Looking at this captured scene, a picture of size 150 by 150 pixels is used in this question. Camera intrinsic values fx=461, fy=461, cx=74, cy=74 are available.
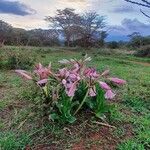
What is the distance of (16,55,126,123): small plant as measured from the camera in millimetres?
4859

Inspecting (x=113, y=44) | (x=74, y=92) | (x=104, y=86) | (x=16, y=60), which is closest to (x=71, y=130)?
(x=74, y=92)

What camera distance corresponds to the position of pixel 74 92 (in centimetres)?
492

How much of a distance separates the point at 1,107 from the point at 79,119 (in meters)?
1.18

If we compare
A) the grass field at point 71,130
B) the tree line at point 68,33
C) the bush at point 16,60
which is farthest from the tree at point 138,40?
the grass field at point 71,130

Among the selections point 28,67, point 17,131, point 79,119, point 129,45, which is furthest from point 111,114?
point 129,45

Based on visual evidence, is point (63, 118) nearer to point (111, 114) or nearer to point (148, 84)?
point (111, 114)

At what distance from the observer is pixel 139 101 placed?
648 centimetres

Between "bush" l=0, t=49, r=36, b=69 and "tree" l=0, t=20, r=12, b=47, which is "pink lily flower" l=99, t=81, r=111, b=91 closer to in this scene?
"bush" l=0, t=49, r=36, b=69

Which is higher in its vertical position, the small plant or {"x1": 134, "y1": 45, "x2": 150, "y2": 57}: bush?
the small plant

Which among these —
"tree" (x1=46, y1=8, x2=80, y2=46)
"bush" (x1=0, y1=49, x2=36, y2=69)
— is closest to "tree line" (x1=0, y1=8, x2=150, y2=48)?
"tree" (x1=46, y1=8, x2=80, y2=46)

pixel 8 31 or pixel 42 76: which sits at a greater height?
pixel 42 76

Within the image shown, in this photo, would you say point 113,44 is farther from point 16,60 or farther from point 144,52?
point 16,60

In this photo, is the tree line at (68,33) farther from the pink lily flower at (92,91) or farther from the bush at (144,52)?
the pink lily flower at (92,91)

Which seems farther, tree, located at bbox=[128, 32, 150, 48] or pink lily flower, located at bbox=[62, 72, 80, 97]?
tree, located at bbox=[128, 32, 150, 48]
